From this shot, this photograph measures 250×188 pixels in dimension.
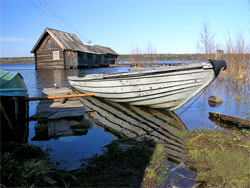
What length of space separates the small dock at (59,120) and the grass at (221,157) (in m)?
3.04

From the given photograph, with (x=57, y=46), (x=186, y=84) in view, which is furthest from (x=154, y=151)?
(x=57, y=46)

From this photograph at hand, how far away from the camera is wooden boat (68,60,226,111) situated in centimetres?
648

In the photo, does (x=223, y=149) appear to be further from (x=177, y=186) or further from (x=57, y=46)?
(x=57, y=46)

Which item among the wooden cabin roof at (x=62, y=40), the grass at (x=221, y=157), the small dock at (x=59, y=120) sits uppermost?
the wooden cabin roof at (x=62, y=40)

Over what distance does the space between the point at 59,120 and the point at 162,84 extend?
3551 mm

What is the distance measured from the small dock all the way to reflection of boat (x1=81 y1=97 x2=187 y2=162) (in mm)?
623

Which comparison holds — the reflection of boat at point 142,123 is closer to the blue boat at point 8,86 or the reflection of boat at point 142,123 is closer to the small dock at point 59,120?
the small dock at point 59,120

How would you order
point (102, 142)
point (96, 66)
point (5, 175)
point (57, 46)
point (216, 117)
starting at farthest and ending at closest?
1. point (96, 66)
2. point (57, 46)
3. point (216, 117)
4. point (102, 142)
5. point (5, 175)

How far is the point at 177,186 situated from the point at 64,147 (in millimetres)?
2692

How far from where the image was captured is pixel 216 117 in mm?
6539

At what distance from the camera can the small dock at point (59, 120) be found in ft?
18.2

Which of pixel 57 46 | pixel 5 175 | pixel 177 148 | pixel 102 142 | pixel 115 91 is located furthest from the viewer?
pixel 57 46

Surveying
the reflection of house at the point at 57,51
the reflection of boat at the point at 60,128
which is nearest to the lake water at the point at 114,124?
the reflection of boat at the point at 60,128

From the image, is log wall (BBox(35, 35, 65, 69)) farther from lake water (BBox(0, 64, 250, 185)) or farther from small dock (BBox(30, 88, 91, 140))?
small dock (BBox(30, 88, 91, 140))
